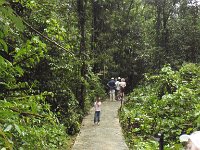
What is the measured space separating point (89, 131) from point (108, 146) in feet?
8.03

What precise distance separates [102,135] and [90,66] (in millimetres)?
7966

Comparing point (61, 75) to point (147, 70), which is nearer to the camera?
point (61, 75)

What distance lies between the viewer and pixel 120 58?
28.3 metres

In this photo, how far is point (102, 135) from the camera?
1400cm

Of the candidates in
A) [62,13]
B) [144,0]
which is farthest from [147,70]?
[62,13]

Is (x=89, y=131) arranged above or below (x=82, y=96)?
below

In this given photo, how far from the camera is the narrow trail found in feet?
41.2

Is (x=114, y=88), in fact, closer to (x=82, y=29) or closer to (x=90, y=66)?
(x=90, y=66)

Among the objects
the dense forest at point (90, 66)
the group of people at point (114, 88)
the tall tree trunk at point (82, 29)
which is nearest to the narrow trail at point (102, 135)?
the dense forest at point (90, 66)

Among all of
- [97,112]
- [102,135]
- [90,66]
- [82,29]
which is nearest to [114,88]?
[90,66]

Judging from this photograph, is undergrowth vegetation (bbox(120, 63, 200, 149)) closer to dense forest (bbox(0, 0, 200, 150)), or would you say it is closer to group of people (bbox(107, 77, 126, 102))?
dense forest (bbox(0, 0, 200, 150))

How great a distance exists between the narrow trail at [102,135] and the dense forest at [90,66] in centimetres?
43

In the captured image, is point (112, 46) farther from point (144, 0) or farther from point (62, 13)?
point (62, 13)

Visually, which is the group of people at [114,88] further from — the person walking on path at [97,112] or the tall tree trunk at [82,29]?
the person walking on path at [97,112]
